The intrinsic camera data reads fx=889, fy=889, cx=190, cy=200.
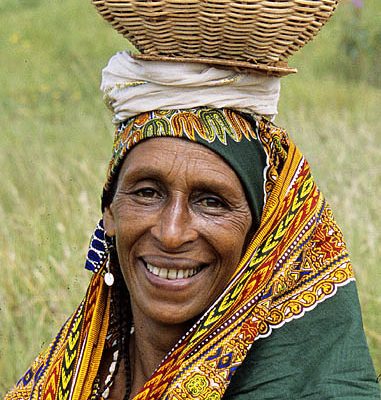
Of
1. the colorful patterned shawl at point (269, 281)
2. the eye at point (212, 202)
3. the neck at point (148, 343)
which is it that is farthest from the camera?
the neck at point (148, 343)

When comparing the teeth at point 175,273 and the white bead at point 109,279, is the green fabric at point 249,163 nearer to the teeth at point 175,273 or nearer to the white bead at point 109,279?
the teeth at point 175,273

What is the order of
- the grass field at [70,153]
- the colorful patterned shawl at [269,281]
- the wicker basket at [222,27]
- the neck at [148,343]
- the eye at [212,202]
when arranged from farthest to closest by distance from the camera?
1. the grass field at [70,153]
2. the neck at [148,343]
3. the eye at [212,202]
4. the colorful patterned shawl at [269,281]
5. the wicker basket at [222,27]

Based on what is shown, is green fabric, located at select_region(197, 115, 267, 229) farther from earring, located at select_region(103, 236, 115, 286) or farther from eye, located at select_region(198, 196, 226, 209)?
earring, located at select_region(103, 236, 115, 286)

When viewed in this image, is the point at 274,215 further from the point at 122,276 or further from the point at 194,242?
the point at 122,276

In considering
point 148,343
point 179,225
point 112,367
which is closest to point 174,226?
point 179,225

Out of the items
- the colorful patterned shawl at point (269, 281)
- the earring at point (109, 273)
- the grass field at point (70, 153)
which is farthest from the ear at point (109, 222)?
the grass field at point (70, 153)

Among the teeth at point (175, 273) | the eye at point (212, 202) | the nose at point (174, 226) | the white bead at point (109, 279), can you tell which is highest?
the eye at point (212, 202)

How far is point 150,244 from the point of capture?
2.41m

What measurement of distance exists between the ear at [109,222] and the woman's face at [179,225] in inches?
6.5

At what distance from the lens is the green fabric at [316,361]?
88.6 inches

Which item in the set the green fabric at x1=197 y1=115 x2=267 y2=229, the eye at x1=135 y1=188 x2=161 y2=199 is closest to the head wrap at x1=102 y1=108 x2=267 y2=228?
the green fabric at x1=197 y1=115 x2=267 y2=229

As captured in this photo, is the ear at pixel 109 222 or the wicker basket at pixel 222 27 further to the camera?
the ear at pixel 109 222

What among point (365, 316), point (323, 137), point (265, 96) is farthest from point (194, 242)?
point (323, 137)

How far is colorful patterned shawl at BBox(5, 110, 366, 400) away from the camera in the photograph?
7.52ft
